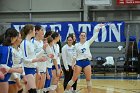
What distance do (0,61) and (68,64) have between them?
5100 mm

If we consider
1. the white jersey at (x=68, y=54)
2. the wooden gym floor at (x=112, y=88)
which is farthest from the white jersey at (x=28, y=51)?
the wooden gym floor at (x=112, y=88)

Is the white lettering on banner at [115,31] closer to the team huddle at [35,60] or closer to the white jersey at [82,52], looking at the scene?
the team huddle at [35,60]

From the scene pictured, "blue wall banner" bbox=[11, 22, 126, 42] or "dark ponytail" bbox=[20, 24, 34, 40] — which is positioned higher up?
"blue wall banner" bbox=[11, 22, 126, 42]

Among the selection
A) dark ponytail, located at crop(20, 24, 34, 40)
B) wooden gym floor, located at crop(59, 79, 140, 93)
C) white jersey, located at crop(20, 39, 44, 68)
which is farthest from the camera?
wooden gym floor, located at crop(59, 79, 140, 93)

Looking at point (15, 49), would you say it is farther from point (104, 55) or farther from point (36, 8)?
point (36, 8)

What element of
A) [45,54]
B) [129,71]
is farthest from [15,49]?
[129,71]

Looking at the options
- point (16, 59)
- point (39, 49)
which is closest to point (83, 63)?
point (39, 49)

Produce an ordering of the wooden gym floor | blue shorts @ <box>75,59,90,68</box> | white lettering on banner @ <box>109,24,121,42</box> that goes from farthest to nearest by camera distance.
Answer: white lettering on banner @ <box>109,24,121,42</box> < the wooden gym floor < blue shorts @ <box>75,59,90,68</box>

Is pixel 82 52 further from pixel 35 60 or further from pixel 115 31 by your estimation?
pixel 115 31

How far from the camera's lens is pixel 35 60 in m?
7.25

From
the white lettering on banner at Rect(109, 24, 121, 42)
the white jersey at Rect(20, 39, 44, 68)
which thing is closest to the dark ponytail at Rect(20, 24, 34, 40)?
the white jersey at Rect(20, 39, 44, 68)

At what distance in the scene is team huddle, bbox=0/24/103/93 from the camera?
20.9 ft

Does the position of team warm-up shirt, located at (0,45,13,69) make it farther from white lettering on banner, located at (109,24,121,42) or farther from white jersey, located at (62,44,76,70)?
white lettering on banner, located at (109,24,121,42)

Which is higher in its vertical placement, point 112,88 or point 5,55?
point 5,55
